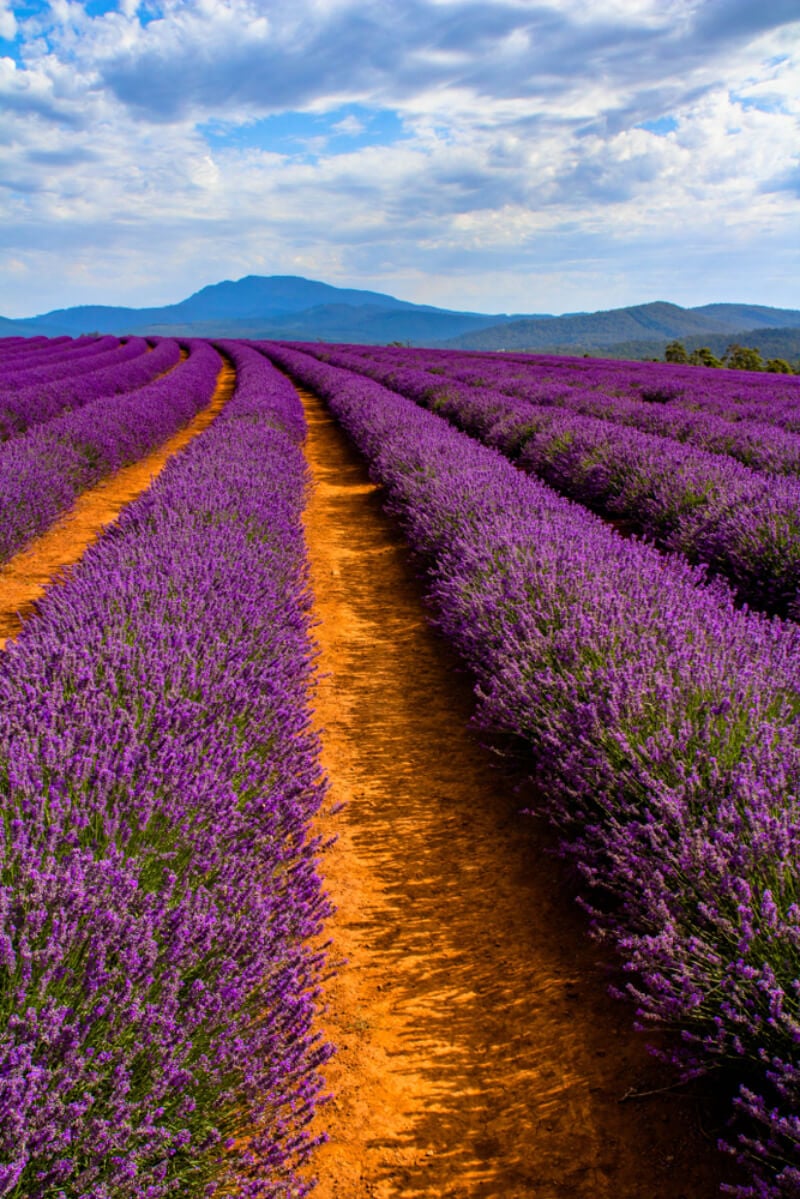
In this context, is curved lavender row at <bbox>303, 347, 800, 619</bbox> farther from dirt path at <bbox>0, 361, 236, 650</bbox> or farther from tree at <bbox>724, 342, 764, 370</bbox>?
tree at <bbox>724, 342, 764, 370</bbox>

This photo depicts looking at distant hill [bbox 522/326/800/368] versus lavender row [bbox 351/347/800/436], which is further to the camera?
distant hill [bbox 522/326/800/368]

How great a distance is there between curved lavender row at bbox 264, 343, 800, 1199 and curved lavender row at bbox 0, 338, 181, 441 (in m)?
8.54

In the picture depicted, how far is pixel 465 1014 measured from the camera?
6.50ft

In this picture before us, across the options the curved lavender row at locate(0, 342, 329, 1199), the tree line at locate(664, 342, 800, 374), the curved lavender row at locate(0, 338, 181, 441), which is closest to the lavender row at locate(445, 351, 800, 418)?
the curved lavender row at locate(0, 338, 181, 441)

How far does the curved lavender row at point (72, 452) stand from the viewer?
5.89 meters

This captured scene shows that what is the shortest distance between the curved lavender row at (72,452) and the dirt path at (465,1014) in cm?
372

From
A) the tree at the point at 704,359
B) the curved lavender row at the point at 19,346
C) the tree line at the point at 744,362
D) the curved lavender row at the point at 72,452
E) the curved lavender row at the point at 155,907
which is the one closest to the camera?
the curved lavender row at the point at 155,907

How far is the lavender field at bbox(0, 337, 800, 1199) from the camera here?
4.16ft

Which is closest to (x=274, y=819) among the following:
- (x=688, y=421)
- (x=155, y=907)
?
(x=155, y=907)

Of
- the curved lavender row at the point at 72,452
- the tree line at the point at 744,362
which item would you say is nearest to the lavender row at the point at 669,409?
the curved lavender row at the point at 72,452

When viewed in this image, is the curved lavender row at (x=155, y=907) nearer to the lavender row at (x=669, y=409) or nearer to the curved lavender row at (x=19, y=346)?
the lavender row at (x=669, y=409)

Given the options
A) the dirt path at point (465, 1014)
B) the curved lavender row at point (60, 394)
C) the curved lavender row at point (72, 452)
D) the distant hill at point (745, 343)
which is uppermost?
the distant hill at point (745, 343)

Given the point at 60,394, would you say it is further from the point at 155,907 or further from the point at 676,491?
the point at 155,907

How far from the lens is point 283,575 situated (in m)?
3.79
